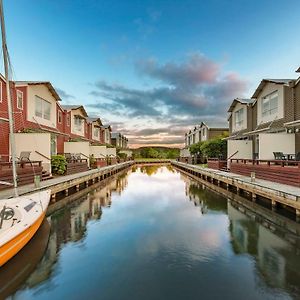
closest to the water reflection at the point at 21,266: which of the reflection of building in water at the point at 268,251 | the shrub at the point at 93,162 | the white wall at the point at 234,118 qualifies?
the reflection of building in water at the point at 268,251

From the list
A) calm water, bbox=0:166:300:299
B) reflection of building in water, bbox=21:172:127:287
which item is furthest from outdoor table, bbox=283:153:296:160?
reflection of building in water, bbox=21:172:127:287

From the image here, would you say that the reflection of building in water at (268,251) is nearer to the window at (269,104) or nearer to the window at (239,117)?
the window at (269,104)

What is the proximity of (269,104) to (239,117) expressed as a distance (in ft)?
22.0

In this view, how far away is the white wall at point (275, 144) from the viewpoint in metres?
17.7

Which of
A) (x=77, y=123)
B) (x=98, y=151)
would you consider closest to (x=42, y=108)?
(x=77, y=123)

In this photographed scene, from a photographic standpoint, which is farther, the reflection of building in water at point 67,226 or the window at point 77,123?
the window at point 77,123

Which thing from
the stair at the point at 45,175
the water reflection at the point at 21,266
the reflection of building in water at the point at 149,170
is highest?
the stair at the point at 45,175

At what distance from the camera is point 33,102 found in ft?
71.5

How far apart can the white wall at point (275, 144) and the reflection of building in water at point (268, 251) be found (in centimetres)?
851

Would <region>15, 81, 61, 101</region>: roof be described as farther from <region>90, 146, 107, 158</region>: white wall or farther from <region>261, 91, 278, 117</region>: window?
<region>261, 91, 278, 117</region>: window

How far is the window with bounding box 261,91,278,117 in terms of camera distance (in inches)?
809

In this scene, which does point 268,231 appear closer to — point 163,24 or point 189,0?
point 189,0

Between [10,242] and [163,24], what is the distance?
20182mm

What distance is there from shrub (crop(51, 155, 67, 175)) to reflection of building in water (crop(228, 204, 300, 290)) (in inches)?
569
